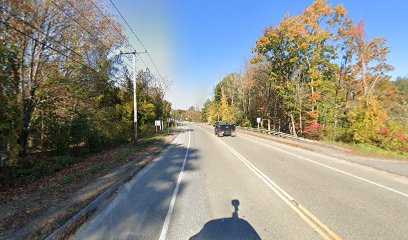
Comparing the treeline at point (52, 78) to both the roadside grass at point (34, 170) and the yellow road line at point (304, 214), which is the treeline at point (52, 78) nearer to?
the roadside grass at point (34, 170)

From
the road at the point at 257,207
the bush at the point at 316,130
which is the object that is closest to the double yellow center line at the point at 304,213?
the road at the point at 257,207

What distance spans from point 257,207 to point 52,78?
14981 millimetres

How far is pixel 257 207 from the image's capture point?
200 inches

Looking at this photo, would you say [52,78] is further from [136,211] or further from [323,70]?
[323,70]

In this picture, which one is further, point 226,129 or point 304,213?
point 226,129

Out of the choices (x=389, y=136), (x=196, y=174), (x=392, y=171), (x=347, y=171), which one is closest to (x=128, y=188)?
(x=196, y=174)

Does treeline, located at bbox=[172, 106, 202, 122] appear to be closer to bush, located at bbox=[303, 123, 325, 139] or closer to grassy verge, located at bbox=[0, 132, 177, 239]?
bush, located at bbox=[303, 123, 325, 139]

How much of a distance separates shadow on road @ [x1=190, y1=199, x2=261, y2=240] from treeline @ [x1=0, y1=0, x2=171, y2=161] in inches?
339

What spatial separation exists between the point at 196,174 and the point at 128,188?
265 cm

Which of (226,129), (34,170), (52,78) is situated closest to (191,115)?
(226,129)

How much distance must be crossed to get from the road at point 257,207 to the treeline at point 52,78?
6.52m

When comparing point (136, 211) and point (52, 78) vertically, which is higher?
point (52, 78)

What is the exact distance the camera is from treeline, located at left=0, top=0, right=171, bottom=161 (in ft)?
32.0

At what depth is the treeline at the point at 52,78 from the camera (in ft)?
32.0
